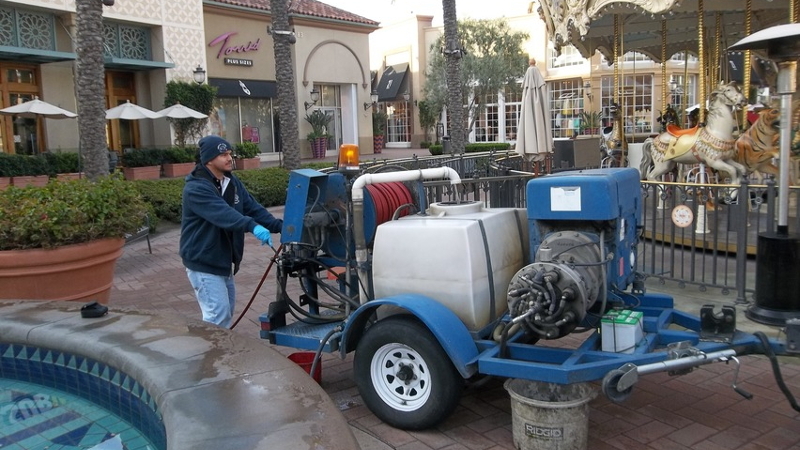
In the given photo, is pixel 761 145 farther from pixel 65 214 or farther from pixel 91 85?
pixel 91 85

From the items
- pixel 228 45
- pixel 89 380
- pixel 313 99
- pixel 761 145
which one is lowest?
pixel 89 380

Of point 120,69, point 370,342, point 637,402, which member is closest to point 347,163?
point 370,342

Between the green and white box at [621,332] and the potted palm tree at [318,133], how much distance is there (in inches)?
1049

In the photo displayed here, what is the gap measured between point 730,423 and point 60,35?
22.3 metres

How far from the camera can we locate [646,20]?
41.5 ft

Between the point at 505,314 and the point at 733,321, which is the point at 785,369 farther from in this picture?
the point at 505,314

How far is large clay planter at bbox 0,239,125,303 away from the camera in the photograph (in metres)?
5.73

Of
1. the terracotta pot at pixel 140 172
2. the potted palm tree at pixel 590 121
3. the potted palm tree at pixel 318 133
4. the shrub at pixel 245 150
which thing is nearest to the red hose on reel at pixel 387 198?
the terracotta pot at pixel 140 172

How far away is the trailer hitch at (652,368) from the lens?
10.8 ft

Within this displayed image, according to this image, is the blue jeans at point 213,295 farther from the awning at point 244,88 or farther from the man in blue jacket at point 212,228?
the awning at point 244,88

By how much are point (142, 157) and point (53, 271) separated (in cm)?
1598

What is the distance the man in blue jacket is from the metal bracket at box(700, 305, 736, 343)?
9.38 ft

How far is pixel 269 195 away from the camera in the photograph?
1580cm

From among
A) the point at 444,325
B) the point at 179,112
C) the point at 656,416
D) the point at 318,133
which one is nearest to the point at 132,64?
the point at 179,112
